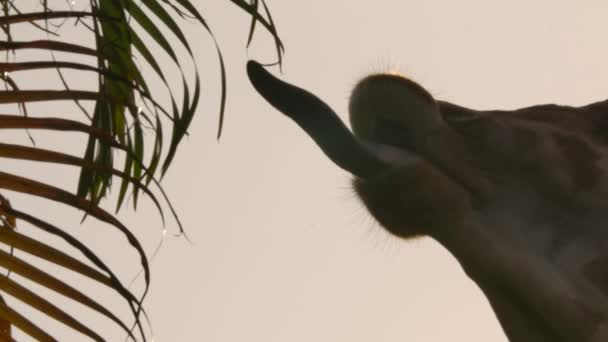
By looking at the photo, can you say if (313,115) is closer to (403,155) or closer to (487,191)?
(403,155)

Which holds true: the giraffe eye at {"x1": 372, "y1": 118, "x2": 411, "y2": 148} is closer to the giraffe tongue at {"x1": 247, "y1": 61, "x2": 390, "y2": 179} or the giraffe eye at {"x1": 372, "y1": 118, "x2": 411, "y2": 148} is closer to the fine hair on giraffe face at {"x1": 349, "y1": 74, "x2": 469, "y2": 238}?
the fine hair on giraffe face at {"x1": 349, "y1": 74, "x2": 469, "y2": 238}

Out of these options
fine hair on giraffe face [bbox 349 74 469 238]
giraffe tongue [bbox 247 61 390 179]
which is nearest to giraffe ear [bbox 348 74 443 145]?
fine hair on giraffe face [bbox 349 74 469 238]

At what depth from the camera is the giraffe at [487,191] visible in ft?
4.70

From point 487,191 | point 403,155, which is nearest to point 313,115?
point 403,155

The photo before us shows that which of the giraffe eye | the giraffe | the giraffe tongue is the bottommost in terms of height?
the giraffe

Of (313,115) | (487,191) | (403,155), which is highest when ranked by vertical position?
(313,115)

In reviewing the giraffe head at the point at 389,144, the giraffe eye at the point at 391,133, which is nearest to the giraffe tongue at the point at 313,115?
the giraffe head at the point at 389,144

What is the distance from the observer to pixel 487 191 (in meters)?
1.58

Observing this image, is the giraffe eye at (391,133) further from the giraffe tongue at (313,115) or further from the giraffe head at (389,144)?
the giraffe tongue at (313,115)

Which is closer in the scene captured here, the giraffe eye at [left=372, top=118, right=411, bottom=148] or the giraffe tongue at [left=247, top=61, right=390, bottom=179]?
the giraffe tongue at [left=247, top=61, right=390, bottom=179]

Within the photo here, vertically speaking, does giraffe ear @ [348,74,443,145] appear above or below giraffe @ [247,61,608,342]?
above

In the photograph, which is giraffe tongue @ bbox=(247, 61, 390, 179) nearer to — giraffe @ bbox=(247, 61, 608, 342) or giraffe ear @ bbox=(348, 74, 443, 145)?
giraffe @ bbox=(247, 61, 608, 342)

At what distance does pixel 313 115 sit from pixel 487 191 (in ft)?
1.12

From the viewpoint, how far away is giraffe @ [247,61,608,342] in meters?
1.43
